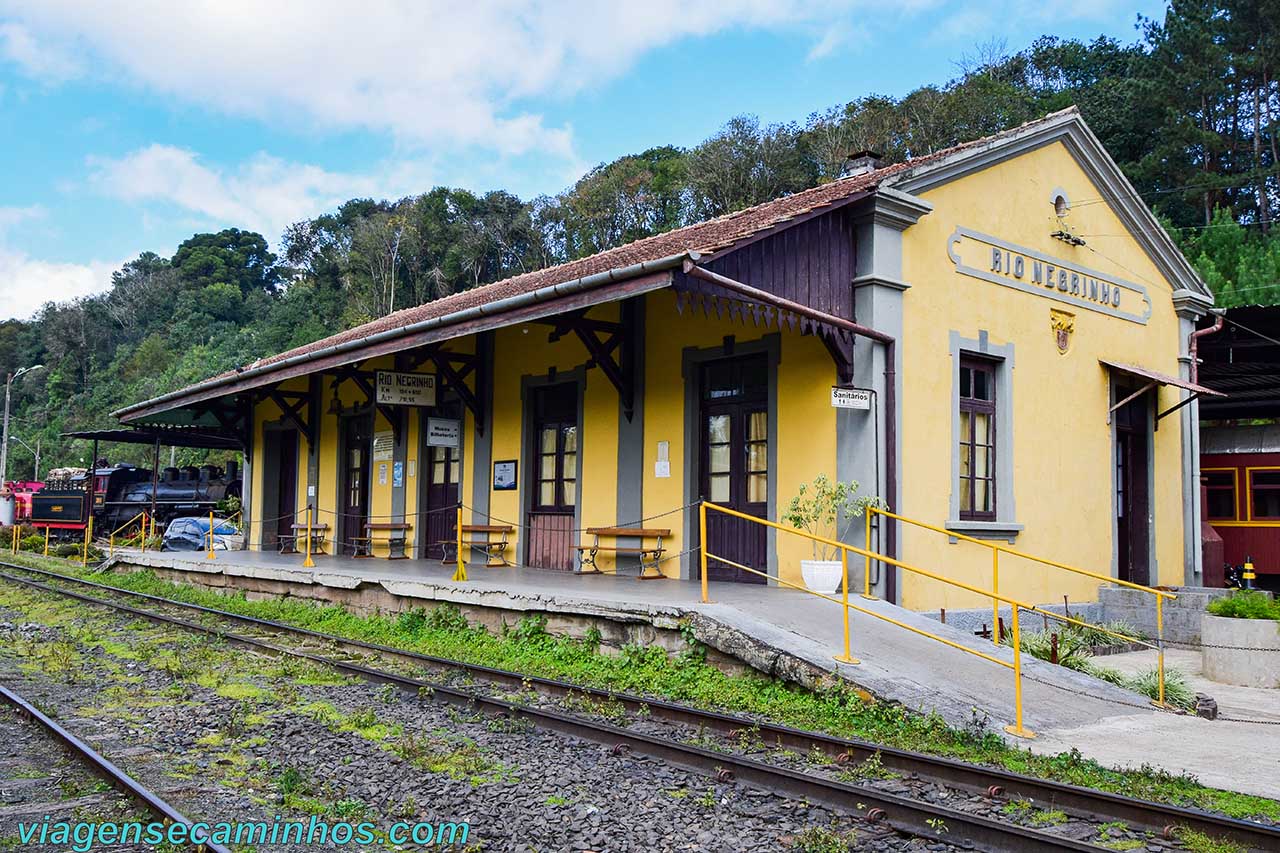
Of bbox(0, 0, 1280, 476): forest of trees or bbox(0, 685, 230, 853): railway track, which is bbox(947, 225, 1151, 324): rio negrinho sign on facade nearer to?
bbox(0, 0, 1280, 476): forest of trees

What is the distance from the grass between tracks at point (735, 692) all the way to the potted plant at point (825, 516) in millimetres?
2082

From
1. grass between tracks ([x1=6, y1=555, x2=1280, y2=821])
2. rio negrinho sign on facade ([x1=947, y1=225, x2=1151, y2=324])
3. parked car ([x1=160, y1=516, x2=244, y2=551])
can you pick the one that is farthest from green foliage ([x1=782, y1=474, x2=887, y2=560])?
parked car ([x1=160, y1=516, x2=244, y2=551])

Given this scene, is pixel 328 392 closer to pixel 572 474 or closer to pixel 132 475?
pixel 572 474

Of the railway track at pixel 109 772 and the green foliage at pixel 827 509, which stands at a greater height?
the green foliage at pixel 827 509

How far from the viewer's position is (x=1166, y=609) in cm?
1286

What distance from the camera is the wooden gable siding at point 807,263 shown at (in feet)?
31.3

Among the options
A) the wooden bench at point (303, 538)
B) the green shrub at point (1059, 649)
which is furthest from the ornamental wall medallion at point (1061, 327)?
the wooden bench at point (303, 538)

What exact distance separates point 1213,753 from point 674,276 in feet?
16.7

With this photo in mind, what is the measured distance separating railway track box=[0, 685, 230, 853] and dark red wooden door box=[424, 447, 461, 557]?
8189mm

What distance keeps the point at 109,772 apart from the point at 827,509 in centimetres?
674

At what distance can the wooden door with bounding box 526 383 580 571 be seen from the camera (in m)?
13.8

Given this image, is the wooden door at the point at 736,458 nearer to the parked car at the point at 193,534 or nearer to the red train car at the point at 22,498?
the parked car at the point at 193,534

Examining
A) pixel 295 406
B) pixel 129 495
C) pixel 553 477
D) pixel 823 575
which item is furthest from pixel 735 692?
pixel 129 495

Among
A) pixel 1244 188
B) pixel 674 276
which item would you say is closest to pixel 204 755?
pixel 674 276
